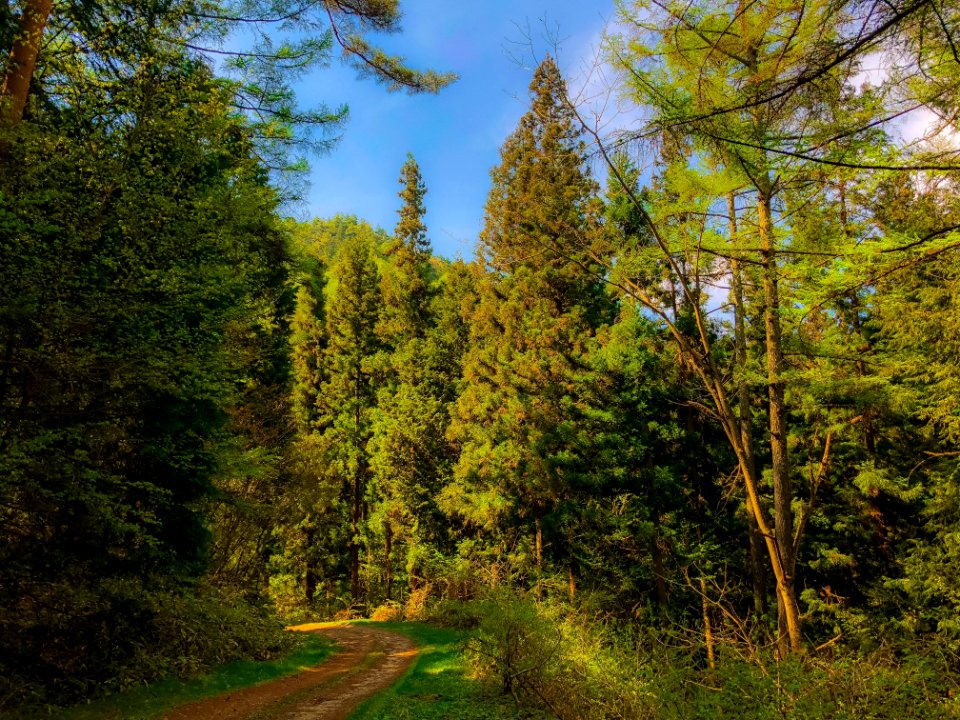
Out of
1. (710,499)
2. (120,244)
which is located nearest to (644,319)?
(710,499)

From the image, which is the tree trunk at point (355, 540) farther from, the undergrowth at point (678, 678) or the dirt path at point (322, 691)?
the undergrowth at point (678, 678)

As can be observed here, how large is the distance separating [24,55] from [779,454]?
480 inches

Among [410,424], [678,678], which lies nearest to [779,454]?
[678,678]

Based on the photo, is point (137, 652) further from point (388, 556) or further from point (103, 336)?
point (388, 556)

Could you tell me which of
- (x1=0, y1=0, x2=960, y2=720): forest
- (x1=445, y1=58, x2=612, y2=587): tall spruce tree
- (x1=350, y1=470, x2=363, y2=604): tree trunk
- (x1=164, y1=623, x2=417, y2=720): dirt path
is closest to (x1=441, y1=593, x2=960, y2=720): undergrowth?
(x1=0, y1=0, x2=960, y2=720): forest

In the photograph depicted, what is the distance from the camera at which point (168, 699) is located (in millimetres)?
8109

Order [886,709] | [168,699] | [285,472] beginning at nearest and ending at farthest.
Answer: [886,709], [168,699], [285,472]

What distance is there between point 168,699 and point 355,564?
65.3 ft

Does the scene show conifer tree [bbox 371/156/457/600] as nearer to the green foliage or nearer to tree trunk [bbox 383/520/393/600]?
tree trunk [bbox 383/520/393/600]

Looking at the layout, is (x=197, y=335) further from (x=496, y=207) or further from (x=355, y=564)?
(x=355, y=564)

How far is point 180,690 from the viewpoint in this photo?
8.52 m

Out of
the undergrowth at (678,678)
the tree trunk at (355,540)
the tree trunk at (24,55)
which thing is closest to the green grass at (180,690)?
the undergrowth at (678,678)

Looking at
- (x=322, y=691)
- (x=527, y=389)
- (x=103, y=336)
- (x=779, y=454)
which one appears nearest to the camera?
(x=103, y=336)

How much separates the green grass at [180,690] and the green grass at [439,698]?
2.55 m
